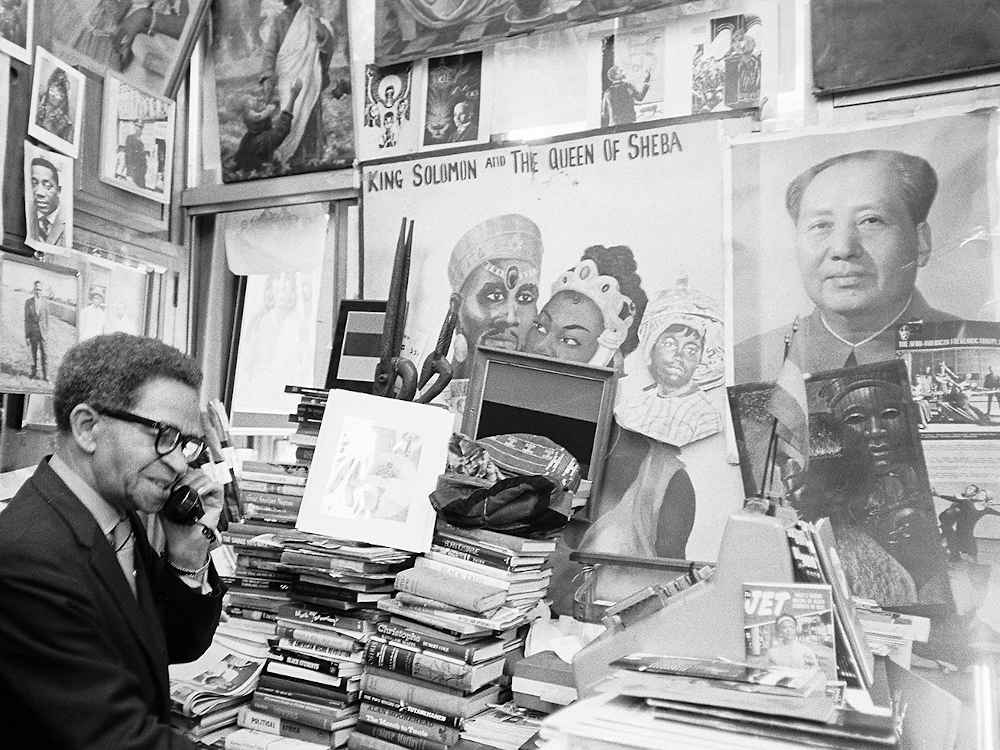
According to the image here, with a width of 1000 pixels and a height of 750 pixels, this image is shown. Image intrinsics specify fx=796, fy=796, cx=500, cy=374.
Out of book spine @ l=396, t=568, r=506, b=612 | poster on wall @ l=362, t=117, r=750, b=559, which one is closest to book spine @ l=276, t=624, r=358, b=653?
book spine @ l=396, t=568, r=506, b=612

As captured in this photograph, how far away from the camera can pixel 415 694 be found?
177cm

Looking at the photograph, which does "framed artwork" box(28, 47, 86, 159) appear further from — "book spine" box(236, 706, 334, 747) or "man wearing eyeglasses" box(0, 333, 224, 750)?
"book spine" box(236, 706, 334, 747)

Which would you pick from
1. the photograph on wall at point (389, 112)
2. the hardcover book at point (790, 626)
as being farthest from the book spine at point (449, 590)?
the photograph on wall at point (389, 112)

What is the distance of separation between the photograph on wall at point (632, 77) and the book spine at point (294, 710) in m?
1.73

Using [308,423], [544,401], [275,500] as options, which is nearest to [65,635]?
[275,500]

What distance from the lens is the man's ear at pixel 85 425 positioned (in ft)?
4.63

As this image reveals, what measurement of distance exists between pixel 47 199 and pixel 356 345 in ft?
3.31

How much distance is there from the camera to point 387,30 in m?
2.57

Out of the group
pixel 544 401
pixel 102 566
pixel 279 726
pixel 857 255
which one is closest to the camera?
pixel 102 566

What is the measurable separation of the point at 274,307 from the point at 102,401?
4.89 ft

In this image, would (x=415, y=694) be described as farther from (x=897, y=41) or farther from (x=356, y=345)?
(x=897, y=41)

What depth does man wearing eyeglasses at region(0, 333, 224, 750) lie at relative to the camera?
1201 mm

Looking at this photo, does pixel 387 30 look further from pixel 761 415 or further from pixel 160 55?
pixel 761 415

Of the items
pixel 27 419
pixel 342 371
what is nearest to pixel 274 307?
pixel 342 371
